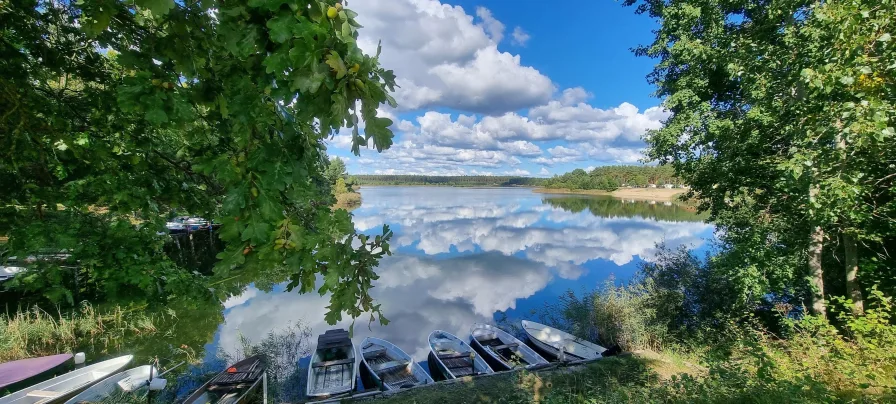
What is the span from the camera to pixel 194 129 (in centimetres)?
221

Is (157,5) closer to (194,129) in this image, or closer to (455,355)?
(194,129)

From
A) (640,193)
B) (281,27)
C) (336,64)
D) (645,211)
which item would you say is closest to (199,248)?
(281,27)

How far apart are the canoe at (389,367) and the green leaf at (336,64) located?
785 cm

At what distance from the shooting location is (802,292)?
8875 mm

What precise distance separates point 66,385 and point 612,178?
122970 millimetres

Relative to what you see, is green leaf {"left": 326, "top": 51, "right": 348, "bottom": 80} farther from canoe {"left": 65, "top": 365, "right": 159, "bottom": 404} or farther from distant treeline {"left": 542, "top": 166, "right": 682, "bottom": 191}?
distant treeline {"left": 542, "top": 166, "right": 682, "bottom": 191}

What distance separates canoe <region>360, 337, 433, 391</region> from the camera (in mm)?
8417

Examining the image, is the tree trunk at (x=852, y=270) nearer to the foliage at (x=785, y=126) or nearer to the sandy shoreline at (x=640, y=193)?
the foliage at (x=785, y=126)

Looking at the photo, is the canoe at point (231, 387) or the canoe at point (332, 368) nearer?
the canoe at point (231, 387)

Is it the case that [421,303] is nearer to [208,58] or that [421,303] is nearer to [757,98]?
[757,98]

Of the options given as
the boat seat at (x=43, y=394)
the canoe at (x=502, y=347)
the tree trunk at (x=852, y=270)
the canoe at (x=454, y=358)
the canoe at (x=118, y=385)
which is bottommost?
the canoe at (x=502, y=347)

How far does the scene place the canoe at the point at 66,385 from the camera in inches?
261

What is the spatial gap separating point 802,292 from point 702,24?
7.15 m

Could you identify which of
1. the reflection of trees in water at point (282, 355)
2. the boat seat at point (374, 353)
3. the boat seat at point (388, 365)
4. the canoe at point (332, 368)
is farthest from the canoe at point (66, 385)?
the boat seat at point (388, 365)
